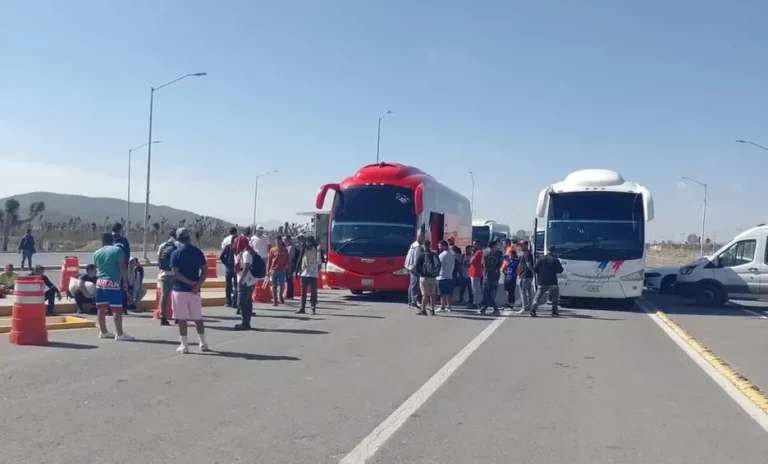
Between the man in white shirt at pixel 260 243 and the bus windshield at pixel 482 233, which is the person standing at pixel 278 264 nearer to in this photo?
the man in white shirt at pixel 260 243

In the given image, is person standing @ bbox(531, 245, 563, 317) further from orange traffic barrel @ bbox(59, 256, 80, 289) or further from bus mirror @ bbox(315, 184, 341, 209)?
orange traffic barrel @ bbox(59, 256, 80, 289)

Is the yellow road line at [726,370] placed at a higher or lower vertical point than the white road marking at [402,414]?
higher

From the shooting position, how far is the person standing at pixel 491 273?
1892 cm

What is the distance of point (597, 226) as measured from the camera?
2094cm

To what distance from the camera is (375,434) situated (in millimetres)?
7227

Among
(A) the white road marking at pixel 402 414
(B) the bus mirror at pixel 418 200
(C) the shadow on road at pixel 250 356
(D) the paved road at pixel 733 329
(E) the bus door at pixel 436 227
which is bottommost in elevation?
(A) the white road marking at pixel 402 414

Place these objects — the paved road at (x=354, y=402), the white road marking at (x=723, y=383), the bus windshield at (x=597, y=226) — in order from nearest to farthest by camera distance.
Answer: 1. the paved road at (x=354, y=402)
2. the white road marking at (x=723, y=383)
3. the bus windshield at (x=597, y=226)

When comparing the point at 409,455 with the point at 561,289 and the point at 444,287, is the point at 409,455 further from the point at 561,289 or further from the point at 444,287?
the point at 561,289

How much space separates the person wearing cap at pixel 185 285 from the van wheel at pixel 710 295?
15.9 metres

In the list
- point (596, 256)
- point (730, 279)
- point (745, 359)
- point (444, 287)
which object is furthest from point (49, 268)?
point (745, 359)

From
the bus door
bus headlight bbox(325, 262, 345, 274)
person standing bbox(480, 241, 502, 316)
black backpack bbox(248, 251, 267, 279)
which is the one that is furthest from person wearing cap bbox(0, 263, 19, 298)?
the bus door

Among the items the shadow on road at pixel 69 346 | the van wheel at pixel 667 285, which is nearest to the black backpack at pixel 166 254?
the shadow on road at pixel 69 346

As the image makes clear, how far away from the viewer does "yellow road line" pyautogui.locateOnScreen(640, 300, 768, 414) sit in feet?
30.7

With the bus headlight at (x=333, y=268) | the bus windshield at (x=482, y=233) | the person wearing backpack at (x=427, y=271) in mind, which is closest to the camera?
the person wearing backpack at (x=427, y=271)
